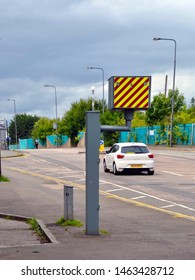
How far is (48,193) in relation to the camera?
16.8 m

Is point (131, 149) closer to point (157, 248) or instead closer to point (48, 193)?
point (48, 193)

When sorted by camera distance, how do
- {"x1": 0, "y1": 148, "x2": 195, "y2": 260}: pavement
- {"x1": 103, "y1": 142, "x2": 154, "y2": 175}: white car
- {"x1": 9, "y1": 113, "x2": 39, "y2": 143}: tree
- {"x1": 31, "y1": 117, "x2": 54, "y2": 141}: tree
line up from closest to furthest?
{"x1": 0, "y1": 148, "x2": 195, "y2": 260}: pavement < {"x1": 103, "y1": 142, "x2": 154, "y2": 175}: white car < {"x1": 31, "y1": 117, "x2": 54, "y2": 141}: tree < {"x1": 9, "y1": 113, "x2": 39, "y2": 143}: tree

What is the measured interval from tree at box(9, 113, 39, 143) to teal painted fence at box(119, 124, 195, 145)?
85122 mm

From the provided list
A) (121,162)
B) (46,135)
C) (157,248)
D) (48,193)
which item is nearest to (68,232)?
(157,248)

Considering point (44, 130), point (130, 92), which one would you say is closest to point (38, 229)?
point (130, 92)

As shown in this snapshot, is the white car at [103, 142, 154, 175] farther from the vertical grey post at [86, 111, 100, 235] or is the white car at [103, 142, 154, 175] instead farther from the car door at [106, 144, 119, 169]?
the vertical grey post at [86, 111, 100, 235]

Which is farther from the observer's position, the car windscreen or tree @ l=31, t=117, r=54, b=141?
tree @ l=31, t=117, r=54, b=141

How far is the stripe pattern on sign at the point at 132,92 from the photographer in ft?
27.1

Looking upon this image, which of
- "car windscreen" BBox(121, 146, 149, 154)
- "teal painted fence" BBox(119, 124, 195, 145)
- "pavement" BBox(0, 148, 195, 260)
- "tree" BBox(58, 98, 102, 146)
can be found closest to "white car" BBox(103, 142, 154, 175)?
"car windscreen" BBox(121, 146, 149, 154)

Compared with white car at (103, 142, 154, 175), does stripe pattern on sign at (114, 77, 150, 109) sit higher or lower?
higher

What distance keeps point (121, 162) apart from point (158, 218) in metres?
11.3

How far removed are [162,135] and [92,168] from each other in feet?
159

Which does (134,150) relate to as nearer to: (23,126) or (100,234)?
(100,234)

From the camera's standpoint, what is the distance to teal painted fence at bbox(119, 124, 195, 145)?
51.9m
